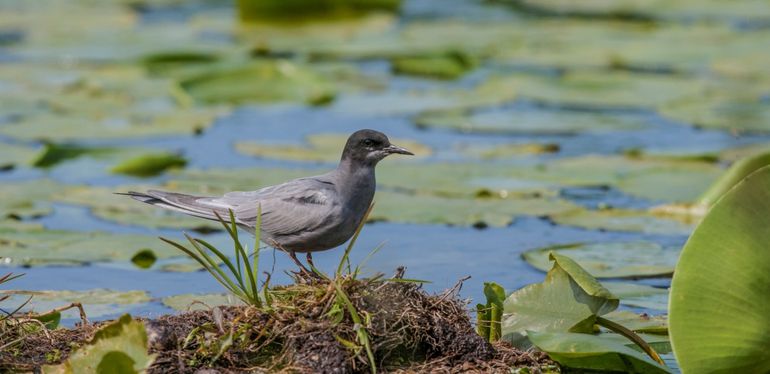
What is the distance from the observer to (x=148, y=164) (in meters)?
7.50

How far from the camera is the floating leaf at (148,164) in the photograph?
24.5 ft

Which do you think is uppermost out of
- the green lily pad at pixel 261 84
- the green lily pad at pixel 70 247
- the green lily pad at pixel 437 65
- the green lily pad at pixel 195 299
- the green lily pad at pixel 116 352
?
the green lily pad at pixel 437 65

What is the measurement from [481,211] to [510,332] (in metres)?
2.30

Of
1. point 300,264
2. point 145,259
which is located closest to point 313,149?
point 145,259

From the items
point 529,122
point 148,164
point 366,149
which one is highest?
point 366,149

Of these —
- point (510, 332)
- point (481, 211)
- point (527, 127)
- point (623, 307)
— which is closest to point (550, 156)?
point (527, 127)

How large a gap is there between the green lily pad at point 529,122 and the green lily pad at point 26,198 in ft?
9.09

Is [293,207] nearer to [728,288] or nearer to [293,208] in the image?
[293,208]

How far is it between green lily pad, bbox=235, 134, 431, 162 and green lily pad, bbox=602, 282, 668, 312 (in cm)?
275

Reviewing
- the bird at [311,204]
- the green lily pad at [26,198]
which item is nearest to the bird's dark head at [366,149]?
the bird at [311,204]

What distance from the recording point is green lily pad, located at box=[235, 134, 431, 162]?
25.3ft

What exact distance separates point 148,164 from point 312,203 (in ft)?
9.21

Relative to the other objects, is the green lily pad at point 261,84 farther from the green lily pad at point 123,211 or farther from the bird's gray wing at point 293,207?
the bird's gray wing at point 293,207

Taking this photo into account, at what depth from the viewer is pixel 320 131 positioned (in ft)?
29.0
